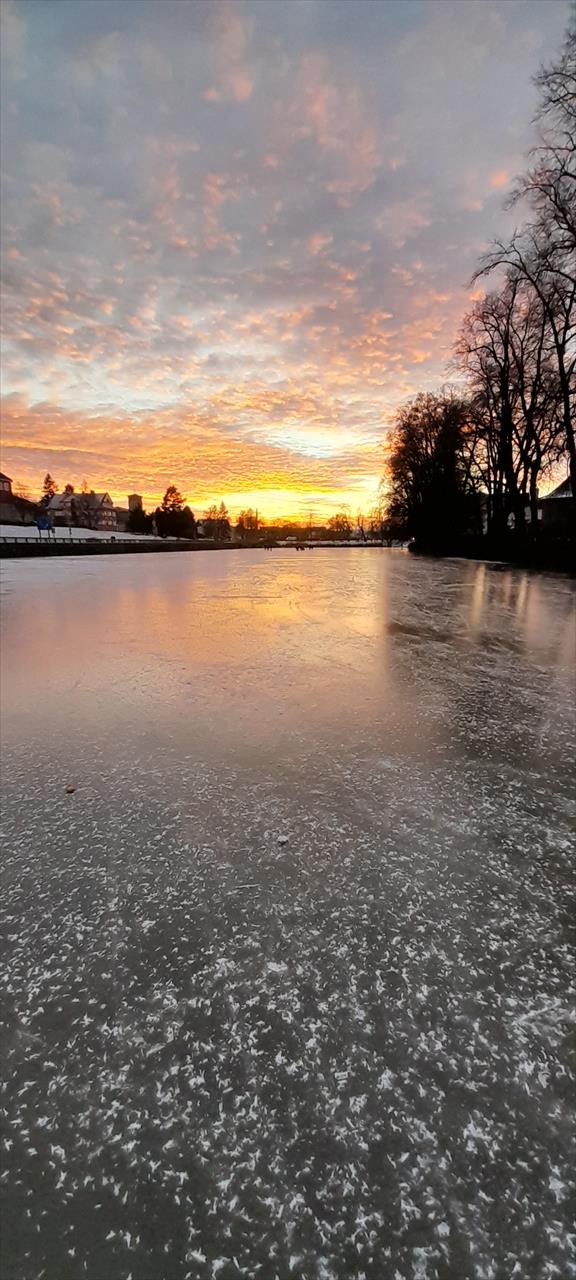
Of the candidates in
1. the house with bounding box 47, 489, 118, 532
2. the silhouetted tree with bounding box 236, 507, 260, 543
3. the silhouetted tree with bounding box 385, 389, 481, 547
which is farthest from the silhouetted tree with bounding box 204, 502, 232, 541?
the silhouetted tree with bounding box 385, 389, 481, 547

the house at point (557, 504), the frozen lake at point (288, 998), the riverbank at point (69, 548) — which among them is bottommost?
the frozen lake at point (288, 998)

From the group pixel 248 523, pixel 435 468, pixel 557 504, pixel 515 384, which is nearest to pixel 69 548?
pixel 435 468

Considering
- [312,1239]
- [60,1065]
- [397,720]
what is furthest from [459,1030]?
[397,720]

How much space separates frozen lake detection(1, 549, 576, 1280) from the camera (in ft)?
4.18

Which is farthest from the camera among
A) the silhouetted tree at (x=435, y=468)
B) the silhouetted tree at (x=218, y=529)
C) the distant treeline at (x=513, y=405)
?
the silhouetted tree at (x=218, y=529)

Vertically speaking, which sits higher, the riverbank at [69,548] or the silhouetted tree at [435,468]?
the silhouetted tree at [435,468]

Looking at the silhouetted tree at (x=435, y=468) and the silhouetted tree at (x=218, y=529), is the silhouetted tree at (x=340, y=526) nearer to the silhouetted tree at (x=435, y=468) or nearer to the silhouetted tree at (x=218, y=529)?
the silhouetted tree at (x=218, y=529)

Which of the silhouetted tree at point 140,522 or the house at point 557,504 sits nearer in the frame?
the house at point 557,504

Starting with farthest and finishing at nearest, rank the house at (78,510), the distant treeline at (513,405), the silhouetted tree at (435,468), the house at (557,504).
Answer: the house at (78,510) < the house at (557,504) < the silhouetted tree at (435,468) < the distant treeline at (513,405)

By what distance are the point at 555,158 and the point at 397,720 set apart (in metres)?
20.2

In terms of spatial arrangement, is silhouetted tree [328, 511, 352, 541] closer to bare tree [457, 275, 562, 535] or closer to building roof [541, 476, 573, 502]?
building roof [541, 476, 573, 502]

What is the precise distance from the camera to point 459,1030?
176 centimetres

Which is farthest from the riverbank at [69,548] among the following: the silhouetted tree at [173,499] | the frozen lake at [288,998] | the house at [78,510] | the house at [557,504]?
the house at [78,510]

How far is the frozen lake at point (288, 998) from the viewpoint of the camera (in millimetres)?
1275
